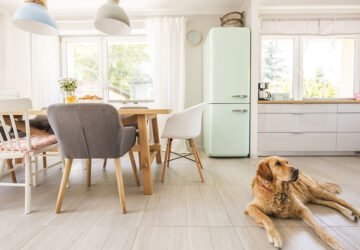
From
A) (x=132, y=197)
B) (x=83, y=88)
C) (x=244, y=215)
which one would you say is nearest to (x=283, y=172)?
(x=244, y=215)

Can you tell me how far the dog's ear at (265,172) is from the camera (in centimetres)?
125

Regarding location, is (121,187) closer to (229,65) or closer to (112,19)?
(112,19)

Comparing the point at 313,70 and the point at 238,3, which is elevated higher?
the point at 238,3

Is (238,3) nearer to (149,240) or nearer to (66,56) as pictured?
(66,56)

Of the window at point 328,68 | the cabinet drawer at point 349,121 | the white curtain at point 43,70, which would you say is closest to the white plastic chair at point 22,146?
the white curtain at point 43,70

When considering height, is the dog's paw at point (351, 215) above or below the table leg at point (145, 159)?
below

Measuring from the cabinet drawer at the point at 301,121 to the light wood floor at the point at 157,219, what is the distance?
111 cm

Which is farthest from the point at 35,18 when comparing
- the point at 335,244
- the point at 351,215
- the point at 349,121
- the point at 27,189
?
the point at 349,121

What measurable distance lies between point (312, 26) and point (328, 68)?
829 millimetres

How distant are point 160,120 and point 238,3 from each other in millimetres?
2348

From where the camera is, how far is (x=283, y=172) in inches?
48.1

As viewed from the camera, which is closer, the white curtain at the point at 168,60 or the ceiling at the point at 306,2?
the ceiling at the point at 306,2

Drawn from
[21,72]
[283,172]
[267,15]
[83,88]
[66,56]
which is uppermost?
[267,15]

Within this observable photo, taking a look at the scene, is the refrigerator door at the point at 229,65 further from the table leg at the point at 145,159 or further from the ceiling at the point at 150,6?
the table leg at the point at 145,159
